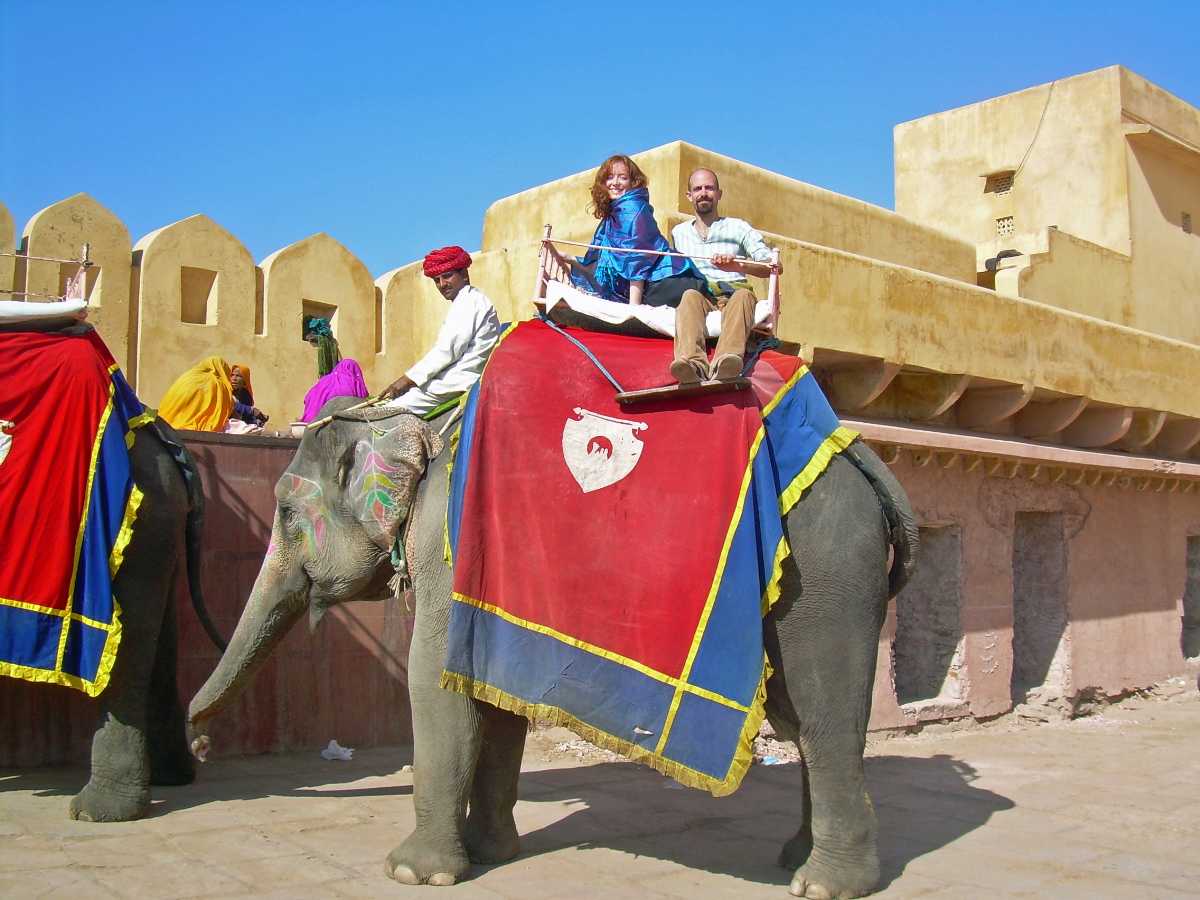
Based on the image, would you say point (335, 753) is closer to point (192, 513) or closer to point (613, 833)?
point (192, 513)

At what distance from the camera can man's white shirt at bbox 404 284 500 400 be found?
18.2ft

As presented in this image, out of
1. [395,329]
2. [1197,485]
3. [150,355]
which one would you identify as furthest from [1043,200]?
[150,355]

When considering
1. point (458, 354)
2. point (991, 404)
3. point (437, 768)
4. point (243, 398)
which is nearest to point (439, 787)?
point (437, 768)

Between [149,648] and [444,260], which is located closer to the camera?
[444,260]

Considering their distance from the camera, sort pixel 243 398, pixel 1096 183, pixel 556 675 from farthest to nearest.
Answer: pixel 1096 183 → pixel 243 398 → pixel 556 675

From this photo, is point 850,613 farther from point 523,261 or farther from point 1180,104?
point 1180,104

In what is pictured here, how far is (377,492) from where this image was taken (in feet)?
17.5

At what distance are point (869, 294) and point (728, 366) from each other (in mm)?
4946

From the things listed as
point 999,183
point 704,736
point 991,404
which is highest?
point 999,183

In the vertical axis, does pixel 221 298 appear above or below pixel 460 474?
above

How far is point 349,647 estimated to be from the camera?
7957 millimetres

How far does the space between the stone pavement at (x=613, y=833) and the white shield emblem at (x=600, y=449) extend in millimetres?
1594

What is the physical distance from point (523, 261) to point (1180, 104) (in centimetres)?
1051

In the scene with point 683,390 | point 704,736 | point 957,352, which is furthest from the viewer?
point 957,352
